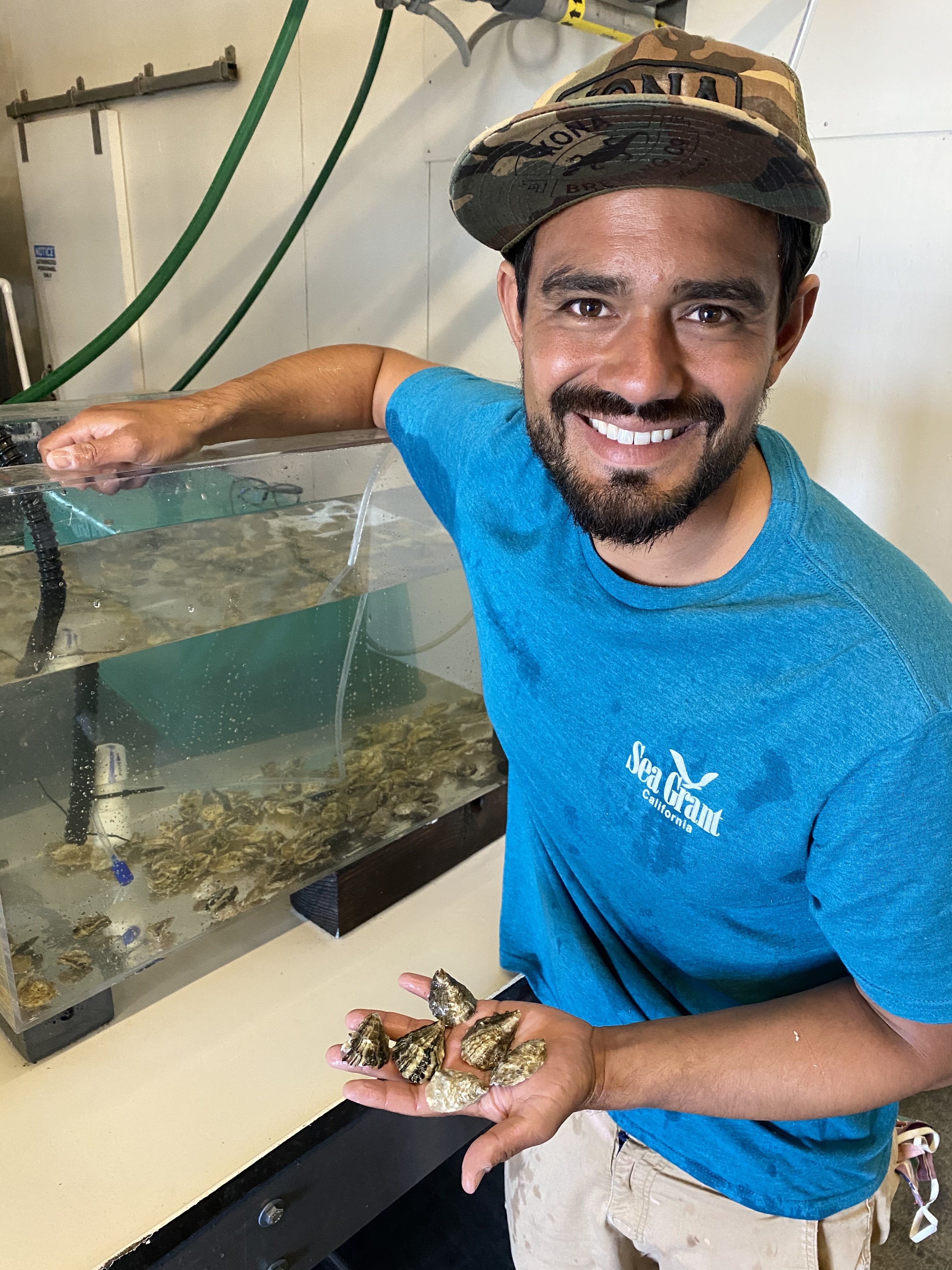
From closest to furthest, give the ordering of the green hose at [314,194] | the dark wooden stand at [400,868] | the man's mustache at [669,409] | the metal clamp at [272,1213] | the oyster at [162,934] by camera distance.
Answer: the man's mustache at [669,409] < the metal clamp at [272,1213] < the oyster at [162,934] < the dark wooden stand at [400,868] < the green hose at [314,194]

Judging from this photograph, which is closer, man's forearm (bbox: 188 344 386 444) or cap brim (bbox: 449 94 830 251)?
cap brim (bbox: 449 94 830 251)

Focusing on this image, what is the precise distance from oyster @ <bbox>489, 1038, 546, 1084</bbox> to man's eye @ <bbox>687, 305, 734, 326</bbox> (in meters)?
0.57

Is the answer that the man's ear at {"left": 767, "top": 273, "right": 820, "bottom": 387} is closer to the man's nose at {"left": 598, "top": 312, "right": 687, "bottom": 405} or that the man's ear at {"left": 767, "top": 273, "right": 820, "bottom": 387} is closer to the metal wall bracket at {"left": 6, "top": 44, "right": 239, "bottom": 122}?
the man's nose at {"left": 598, "top": 312, "right": 687, "bottom": 405}

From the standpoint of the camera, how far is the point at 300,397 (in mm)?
1147

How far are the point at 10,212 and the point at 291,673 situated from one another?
2.48m

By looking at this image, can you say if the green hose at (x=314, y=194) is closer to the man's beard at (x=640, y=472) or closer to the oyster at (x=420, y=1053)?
the man's beard at (x=640, y=472)

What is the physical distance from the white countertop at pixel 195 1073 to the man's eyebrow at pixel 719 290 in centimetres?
81

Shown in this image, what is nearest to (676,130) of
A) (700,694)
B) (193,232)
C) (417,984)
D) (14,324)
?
(700,694)

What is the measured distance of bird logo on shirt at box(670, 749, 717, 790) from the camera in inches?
28.3

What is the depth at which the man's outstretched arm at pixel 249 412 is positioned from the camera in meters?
0.92

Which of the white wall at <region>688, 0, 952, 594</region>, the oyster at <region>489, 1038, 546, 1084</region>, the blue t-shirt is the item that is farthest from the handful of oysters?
the white wall at <region>688, 0, 952, 594</region>

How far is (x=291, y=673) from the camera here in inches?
42.5

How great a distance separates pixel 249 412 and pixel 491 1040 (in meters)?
0.77

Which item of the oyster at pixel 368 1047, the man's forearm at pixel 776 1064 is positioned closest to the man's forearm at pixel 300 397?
the oyster at pixel 368 1047
